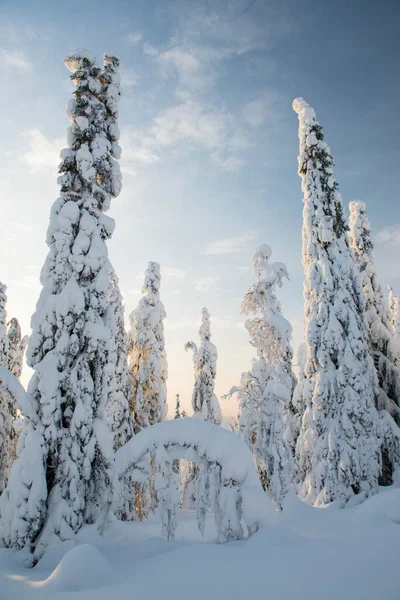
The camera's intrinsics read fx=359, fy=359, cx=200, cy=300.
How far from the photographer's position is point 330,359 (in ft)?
48.9

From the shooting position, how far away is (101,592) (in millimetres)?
5066

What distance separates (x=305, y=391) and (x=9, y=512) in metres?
11.3

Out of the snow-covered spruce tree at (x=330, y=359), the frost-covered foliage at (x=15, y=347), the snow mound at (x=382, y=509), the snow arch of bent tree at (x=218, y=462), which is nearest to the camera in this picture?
the snow arch of bent tree at (x=218, y=462)

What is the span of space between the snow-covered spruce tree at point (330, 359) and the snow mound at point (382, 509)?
5448 millimetres

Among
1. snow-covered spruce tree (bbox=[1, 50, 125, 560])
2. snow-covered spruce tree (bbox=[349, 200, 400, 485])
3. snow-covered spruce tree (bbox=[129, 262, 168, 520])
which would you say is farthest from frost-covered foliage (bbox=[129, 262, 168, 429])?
snow-covered spruce tree (bbox=[349, 200, 400, 485])

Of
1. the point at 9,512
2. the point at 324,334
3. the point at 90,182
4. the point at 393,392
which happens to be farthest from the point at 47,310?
the point at 393,392

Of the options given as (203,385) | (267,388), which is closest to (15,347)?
(203,385)

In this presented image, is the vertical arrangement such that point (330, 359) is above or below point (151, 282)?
below

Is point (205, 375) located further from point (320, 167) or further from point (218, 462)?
point (218, 462)

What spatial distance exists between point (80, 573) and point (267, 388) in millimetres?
8184

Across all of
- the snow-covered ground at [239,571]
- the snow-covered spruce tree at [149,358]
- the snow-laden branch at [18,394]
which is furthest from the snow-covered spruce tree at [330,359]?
the snow-laden branch at [18,394]

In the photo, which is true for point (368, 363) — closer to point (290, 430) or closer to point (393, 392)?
point (393, 392)

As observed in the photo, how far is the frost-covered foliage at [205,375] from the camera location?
28.0 metres

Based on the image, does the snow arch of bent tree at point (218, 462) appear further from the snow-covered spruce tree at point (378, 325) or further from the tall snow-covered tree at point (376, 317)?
the tall snow-covered tree at point (376, 317)
